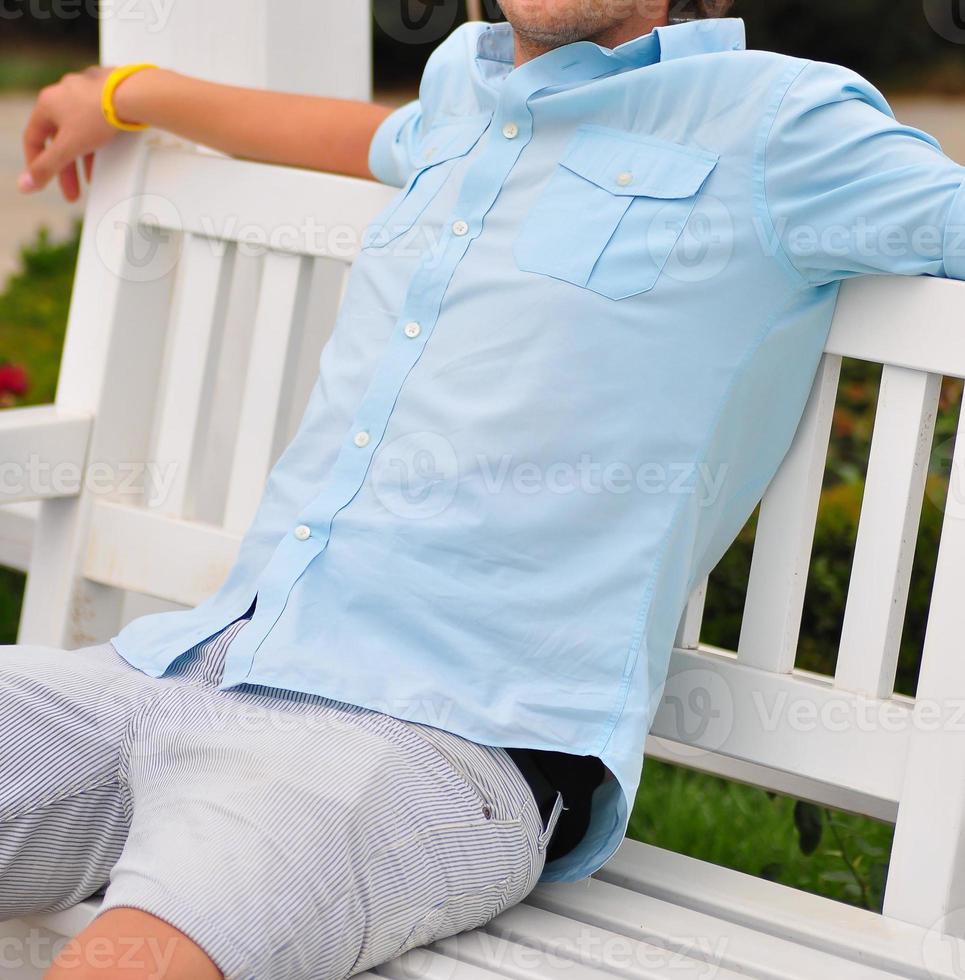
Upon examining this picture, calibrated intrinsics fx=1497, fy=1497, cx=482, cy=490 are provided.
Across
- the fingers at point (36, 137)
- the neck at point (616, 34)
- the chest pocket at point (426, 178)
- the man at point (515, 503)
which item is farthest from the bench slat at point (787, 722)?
the fingers at point (36, 137)

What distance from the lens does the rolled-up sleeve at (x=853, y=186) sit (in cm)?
150

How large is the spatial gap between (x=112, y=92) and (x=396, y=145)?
1.65ft

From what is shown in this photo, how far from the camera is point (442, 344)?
1.72 metres

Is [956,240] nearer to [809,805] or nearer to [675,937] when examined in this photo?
[675,937]

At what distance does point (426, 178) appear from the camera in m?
1.88

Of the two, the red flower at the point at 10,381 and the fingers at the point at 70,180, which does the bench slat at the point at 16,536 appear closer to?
the fingers at the point at 70,180

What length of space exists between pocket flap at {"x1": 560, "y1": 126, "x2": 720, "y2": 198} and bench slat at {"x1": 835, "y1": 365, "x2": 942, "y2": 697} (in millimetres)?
307

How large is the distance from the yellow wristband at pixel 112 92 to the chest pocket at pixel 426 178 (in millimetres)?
569

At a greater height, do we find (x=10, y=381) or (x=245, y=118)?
(x=245, y=118)

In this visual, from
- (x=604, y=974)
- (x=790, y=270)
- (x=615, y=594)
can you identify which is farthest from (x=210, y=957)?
(x=790, y=270)

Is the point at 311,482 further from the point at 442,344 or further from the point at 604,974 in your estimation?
the point at 604,974

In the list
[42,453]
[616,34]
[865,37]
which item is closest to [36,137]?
[42,453]

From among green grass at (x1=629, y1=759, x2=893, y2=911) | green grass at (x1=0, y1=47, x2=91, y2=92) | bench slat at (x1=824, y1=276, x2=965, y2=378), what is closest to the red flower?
green grass at (x1=629, y1=759, x2=893, y2=911)

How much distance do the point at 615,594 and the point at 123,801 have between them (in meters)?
0.56
